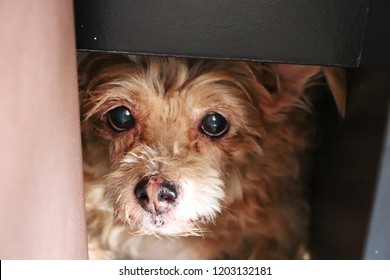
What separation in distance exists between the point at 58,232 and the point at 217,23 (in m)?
0.39

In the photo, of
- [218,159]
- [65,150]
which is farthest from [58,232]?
[218,159]

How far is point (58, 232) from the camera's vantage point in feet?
3.05

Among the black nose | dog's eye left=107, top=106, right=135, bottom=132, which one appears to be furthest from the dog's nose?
dog's eye left=107, top=106, right=135, bottom=132

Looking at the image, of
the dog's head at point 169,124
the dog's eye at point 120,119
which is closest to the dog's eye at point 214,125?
the dog's head at point 169,124

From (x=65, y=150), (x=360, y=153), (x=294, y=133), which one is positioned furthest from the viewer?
(x=294, y=133)

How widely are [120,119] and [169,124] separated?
94mm

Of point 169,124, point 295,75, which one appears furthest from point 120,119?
point 295,75

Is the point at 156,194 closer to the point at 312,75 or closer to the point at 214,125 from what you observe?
the point at 214,125

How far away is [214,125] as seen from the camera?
1148mm

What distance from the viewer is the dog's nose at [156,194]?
3.49ft

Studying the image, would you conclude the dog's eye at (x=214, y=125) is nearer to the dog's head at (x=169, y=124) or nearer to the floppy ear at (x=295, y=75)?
the dog's head at (x=169, y=124)

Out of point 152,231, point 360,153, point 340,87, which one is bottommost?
point 152,231

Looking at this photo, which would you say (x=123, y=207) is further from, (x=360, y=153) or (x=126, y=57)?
(x=360, y=153)

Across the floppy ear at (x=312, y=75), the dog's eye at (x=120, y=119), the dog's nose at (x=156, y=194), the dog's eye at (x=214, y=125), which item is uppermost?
the floppy ear at (x=312, y=75)
